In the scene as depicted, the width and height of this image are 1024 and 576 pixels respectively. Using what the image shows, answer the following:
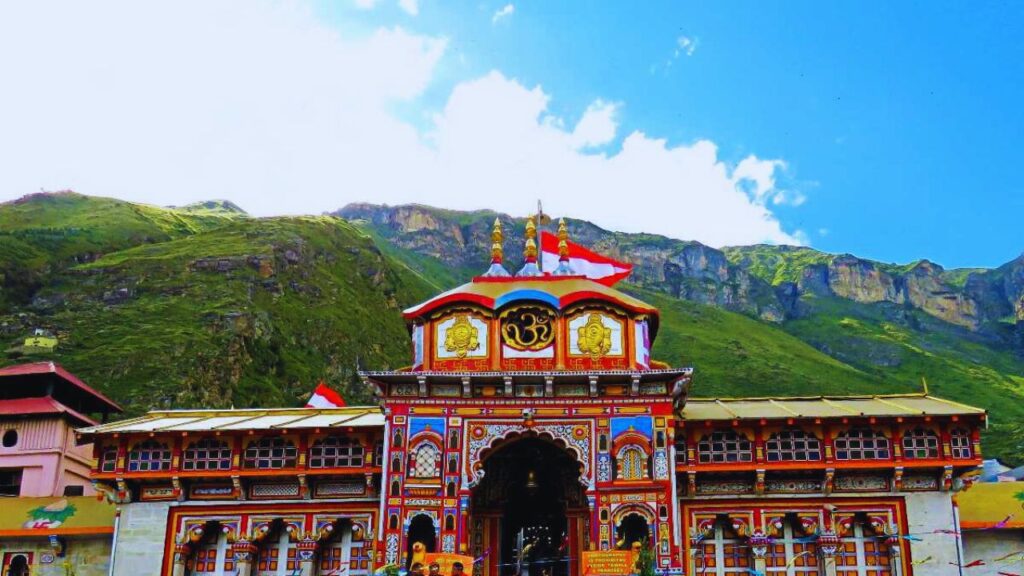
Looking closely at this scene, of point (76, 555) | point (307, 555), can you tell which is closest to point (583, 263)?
point (307, 555)

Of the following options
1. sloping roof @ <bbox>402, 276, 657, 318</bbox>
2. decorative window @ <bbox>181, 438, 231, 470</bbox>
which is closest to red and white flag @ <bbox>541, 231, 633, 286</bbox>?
sloping roof @ <bbox>402, 276, 657, 318</bbox>

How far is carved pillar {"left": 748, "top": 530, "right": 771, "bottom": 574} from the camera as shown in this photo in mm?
27797

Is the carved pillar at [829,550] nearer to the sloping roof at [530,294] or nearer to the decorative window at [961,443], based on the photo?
the decorative window at [961,443]

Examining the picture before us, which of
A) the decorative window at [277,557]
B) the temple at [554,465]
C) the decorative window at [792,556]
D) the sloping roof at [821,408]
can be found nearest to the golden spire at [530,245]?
the temple at [554,465]

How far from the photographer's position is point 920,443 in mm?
27844

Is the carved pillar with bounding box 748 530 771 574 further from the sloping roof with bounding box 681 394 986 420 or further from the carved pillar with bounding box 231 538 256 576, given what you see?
the carved pillar with bounding box 231 538 256 576

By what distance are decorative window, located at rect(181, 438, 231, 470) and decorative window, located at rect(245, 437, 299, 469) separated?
2.35 feet

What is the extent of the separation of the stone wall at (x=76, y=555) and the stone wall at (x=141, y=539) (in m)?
1.57

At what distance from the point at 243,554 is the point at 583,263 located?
14858 mm

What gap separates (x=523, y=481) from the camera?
31109 millimetres

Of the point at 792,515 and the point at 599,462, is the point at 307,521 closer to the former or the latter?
the point at 599,462

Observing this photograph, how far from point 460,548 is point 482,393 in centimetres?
462

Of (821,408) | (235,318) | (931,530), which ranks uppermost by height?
(235,318)

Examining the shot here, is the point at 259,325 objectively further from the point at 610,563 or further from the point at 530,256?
the point at 610,563
